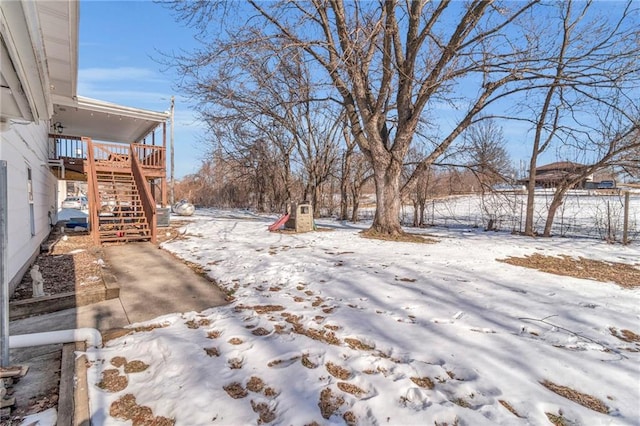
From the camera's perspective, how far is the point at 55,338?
8.93 ft

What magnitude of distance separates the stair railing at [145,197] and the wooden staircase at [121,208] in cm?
17

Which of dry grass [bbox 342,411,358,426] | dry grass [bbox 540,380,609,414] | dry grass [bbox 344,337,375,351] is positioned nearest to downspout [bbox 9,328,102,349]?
dry grass [bbox 344,337,375,351]

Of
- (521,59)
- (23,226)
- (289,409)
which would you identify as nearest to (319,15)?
(521,59)

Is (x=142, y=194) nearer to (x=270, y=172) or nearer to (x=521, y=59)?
(x=521, y=59)

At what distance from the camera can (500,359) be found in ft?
8.00

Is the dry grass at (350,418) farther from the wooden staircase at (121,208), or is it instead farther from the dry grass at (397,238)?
the wooden staircase at (121,208)

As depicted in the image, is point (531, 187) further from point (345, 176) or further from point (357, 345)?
point (357, 345)

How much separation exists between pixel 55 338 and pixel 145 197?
639 centimetres

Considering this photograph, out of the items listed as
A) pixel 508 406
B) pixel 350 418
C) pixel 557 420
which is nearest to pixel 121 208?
pixel 350 418

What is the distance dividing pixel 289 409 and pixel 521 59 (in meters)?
8.17

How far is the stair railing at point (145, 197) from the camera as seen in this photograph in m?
7.91

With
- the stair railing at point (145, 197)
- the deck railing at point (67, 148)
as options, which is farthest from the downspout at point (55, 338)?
the deck railing at point (67, 148)

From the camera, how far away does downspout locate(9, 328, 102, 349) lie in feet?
8.57

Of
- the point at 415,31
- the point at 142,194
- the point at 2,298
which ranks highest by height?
the point at 415,31
